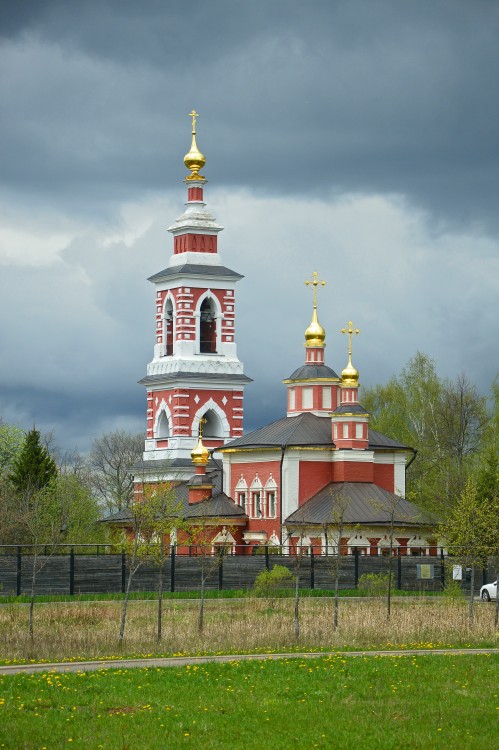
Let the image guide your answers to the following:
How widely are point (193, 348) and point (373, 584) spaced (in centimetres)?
2844

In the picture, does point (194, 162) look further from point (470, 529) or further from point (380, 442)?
point (470, 529)

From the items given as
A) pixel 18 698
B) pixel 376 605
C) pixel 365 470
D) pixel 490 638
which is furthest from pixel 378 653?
pixel 365 470

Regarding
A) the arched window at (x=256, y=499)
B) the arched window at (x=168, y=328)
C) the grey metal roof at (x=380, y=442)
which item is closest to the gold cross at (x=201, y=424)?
the arched window at (x=168, y=328)

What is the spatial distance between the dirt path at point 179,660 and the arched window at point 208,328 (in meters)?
48.1

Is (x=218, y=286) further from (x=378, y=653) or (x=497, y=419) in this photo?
(x=378, y=653)

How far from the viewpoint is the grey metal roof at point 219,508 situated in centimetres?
6291

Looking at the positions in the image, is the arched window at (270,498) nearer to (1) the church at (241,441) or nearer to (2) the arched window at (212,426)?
(1) the church at (241,441)

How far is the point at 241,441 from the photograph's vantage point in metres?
65.7

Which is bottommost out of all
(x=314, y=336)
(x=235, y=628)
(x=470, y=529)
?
(x=235, y=628)

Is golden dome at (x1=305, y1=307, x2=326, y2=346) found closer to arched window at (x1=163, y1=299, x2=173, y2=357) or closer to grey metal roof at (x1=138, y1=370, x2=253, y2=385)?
grey metal roof at (x1=138, y1=370, x2=253, y2=385)

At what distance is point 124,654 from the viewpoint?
26.4 metres

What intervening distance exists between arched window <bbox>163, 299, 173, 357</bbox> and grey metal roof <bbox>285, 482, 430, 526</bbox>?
15376mm

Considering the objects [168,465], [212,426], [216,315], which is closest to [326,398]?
[212,426]

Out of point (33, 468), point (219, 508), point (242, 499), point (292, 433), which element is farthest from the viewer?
point (33, 468)
